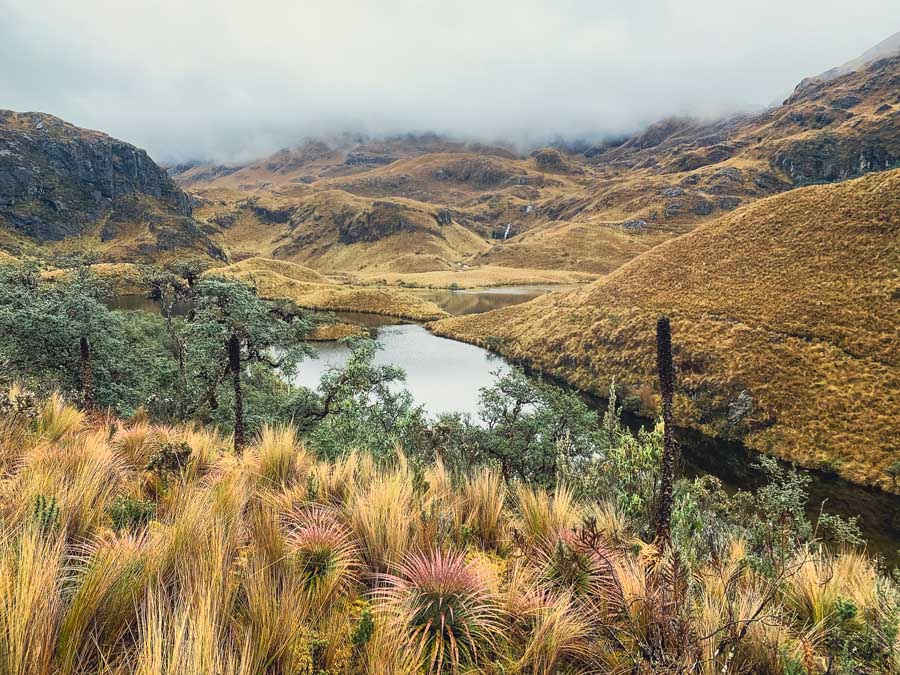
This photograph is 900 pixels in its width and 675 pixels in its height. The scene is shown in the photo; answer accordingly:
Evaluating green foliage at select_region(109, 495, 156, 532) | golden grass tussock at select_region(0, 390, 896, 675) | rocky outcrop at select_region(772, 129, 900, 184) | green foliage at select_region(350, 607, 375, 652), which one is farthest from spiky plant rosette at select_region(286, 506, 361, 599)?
rocky outcrop at select_region(772, 129, 900, 184)

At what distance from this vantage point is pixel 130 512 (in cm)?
381

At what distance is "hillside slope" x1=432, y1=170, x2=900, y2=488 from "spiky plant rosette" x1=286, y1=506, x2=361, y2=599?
25941mm

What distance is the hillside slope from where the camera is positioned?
23297mm

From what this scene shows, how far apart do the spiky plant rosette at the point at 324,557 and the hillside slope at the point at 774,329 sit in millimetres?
25941

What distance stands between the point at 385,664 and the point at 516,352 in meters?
46.7

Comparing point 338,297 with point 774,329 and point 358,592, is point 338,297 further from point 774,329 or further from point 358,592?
point 358,592

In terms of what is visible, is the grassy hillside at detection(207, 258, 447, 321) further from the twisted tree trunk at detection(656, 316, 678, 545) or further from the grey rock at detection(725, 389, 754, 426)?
the twisted tree trunk at detection(656, 316, 678, 545)

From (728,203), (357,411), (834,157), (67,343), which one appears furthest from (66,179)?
(834,157)

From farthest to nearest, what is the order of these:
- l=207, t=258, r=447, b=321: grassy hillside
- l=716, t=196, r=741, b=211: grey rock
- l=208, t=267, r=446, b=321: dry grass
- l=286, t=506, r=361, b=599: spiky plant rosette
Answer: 1. l=716, t=196, r=741, b=211: grey rock
2. l=207, t=258, r=447, b=321: grassy hillside
3. l=208, t=267, r=446, b=321: dry grass
4. l=286, t=506, r=361, b=599: spiky plant rosette

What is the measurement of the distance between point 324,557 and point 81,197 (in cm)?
21901

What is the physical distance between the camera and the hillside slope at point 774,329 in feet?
76.4

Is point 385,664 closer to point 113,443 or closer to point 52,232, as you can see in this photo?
point 113,443

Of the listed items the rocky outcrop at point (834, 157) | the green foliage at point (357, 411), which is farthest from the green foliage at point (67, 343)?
the rocky outcrop at point (834, 157)

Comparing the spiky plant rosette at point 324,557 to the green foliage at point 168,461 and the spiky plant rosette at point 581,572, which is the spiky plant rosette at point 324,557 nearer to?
the spiky plant rosette at point 581,572
